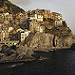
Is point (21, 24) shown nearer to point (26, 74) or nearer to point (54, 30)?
point (54, 30)

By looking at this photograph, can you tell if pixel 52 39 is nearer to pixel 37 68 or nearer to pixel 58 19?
pixel 58 19

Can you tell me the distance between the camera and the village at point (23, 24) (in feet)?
332

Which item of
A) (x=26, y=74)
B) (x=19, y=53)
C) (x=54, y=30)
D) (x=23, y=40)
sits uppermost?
(x=54, y=30)

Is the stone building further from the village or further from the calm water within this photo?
the calm water

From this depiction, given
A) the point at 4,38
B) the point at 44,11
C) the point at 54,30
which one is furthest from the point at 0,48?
the point at 44,11

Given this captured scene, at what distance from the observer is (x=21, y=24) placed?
118250 mm

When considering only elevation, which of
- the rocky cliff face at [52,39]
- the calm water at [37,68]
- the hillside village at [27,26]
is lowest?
the calm water at [37,68]

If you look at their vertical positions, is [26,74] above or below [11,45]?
below

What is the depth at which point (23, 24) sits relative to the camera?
A: 117 m

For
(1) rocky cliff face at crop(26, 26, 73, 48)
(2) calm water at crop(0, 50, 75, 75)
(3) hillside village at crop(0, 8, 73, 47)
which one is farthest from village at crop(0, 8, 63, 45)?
(2) calm water at crop(0, 50, 75, 75)

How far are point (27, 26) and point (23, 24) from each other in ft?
21.2

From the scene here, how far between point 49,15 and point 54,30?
26.6 meters

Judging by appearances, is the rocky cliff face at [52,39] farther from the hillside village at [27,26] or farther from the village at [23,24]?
the village at [23,24]

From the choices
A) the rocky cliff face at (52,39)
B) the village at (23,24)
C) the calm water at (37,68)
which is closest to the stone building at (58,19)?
the village at (23,24)
